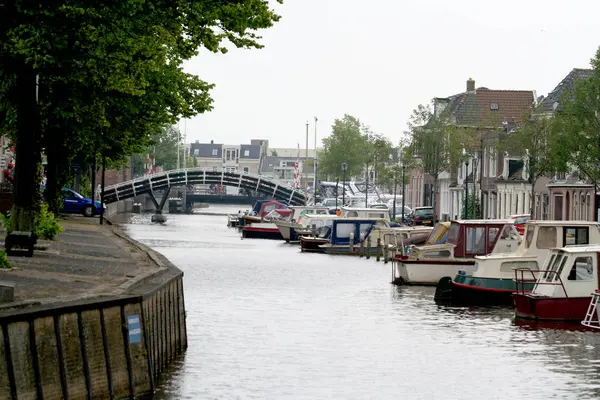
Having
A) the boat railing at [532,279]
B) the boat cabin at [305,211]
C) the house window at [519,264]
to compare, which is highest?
the boat cabin at [305,211]

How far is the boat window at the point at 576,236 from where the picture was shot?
4147cm

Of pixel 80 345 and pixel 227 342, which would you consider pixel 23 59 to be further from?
pixel 80 345

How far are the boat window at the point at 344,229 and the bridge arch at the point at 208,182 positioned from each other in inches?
2843

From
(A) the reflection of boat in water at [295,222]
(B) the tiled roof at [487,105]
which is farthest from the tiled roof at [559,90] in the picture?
(B) the tiled roof at [487,105]

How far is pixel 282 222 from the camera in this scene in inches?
3880

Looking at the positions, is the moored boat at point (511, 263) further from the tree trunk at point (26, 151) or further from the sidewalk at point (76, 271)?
the tree trunk at point (26, 151)

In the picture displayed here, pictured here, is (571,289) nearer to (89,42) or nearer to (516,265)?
(516,265)

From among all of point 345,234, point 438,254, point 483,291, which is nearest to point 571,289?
point 483,291

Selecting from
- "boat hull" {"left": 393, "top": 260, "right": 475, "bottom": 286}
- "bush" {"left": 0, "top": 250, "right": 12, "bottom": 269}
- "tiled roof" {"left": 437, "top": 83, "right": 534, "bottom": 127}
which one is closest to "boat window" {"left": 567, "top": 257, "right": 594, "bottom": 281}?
"boat hull" {"left": 393, "top": 260, "right": 475, "bottom": 286}

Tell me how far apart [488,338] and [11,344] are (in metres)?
17.3

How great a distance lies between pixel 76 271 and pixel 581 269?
1324 centimetres

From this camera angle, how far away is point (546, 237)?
134ft

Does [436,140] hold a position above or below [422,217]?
above

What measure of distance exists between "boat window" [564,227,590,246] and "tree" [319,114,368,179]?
14043 centimetres
